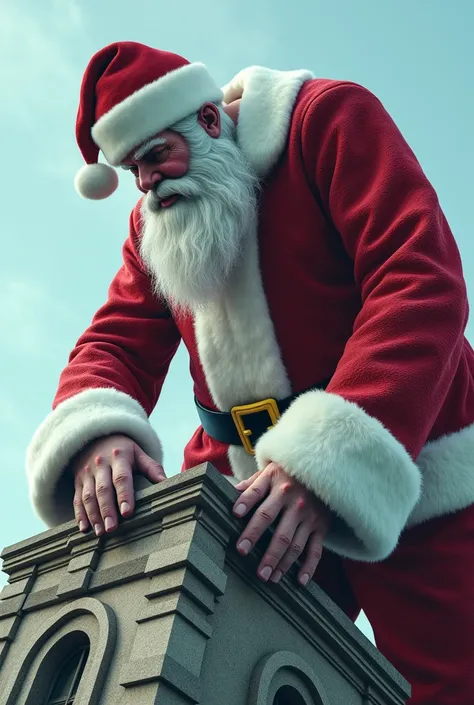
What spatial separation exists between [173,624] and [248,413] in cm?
97

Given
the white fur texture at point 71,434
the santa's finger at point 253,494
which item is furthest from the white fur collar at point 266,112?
the santa's finger at point 253,494

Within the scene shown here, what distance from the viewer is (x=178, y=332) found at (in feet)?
10.6

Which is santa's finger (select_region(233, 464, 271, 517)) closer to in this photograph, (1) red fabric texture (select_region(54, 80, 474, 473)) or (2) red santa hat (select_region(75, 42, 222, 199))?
(1) red fabric texture (select_region(54, 80, 474, 473))

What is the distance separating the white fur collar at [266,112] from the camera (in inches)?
111

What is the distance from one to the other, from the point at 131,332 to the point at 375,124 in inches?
47.6

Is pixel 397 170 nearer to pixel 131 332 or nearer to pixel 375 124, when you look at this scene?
pixel 375 124

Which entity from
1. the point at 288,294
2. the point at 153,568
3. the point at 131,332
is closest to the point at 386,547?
the point at 153,568

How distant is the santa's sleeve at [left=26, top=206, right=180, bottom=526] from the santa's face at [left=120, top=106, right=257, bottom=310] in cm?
25

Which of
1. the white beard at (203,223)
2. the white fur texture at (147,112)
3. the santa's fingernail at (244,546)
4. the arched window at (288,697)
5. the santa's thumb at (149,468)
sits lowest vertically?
the arched window at (288,697)

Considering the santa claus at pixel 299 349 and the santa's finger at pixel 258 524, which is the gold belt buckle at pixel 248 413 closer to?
the santa claus at pixel 299 349

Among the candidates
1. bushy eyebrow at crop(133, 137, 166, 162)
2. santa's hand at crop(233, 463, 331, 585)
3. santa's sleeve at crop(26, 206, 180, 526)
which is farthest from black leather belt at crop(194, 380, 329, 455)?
bushy eyebrow at crop(133, 137, 166, 162)

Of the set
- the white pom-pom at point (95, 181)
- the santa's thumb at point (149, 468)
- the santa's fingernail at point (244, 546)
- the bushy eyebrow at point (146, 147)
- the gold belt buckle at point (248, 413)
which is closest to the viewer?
the santa's fingernail at point (244, 546)

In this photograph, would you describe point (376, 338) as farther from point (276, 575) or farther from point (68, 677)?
point (68, 677)

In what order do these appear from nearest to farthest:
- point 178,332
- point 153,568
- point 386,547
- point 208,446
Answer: point 153,568 → point 386,547 → point 208,446 → point 178,332
